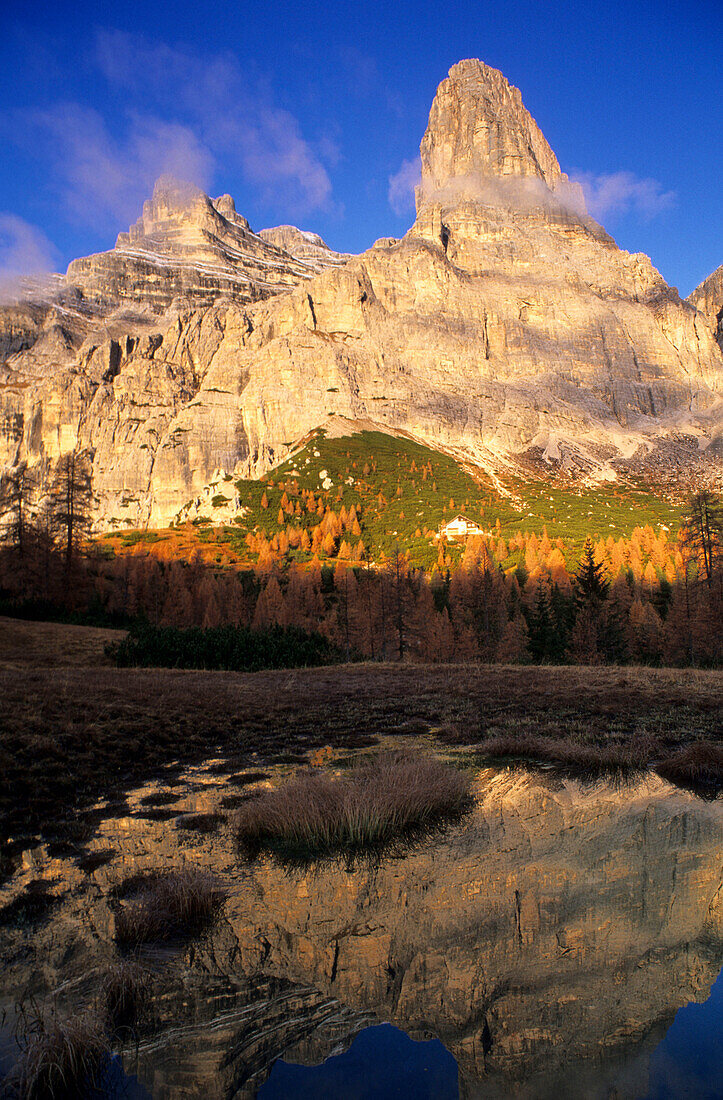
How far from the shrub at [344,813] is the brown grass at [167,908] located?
4.56ft

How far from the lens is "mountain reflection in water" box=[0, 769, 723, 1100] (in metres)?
3.87

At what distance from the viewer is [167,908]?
5512 millimetres

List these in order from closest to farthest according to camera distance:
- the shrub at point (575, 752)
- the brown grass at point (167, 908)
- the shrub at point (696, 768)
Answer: the brown grass at point (167, 908), the shrub at point (696, 768), the shrub at point (575, 752)

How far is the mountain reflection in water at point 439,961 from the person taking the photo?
387cm

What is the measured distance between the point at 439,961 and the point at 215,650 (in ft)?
106

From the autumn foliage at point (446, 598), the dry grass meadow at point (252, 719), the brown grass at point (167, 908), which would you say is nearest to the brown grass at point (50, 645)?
the dry grass meadow at point (252, 719)

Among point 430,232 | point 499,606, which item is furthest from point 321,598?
point 430,232

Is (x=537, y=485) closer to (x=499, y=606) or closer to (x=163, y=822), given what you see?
(x=499, y=606)

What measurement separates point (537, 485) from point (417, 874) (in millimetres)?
123293

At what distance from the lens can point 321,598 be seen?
76.6m

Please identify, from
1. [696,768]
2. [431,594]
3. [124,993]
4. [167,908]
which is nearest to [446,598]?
[431,594]

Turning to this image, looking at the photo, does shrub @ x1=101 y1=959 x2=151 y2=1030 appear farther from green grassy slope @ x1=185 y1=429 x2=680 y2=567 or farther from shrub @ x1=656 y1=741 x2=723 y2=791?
green grassy slope @ x1=185 y1=429 x2=680 y2=567

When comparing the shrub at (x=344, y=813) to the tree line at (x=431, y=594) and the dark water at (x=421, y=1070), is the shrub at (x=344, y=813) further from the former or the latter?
the tree line at (x=431, y=594)

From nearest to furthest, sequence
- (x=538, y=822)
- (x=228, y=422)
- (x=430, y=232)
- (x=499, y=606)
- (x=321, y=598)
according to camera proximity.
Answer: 1. (x=538, y=822)
2. (x=499, y=606)
3. (x=321, y=598)
4. (x=228, y=422)
5. (x=430, y=232)
